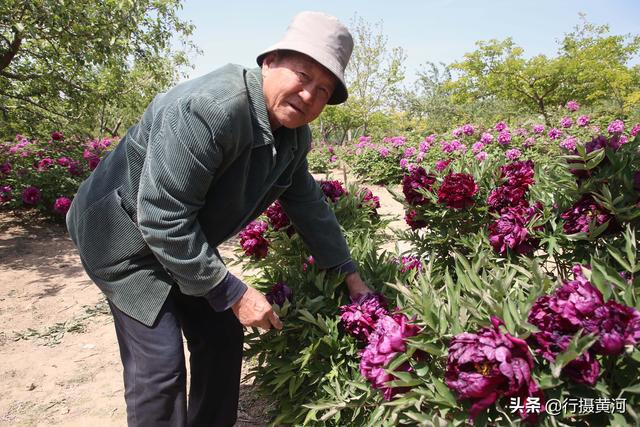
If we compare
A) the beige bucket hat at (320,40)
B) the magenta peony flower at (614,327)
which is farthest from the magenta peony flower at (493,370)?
the beige bucket hat at (320,40)

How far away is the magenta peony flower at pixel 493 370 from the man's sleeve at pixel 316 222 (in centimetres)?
92

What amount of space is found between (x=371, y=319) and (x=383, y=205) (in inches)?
253

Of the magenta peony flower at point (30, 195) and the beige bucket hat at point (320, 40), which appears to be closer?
the beige bucket hat at point (320, 40)

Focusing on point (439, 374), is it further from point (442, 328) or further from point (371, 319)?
point (371, 319)

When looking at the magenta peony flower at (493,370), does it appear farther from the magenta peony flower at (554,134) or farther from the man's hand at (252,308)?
the magenta peony flower at (554,134)

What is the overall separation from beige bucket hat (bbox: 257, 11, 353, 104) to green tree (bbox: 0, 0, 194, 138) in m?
4.23

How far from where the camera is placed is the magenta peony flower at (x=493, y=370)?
1.05 meters

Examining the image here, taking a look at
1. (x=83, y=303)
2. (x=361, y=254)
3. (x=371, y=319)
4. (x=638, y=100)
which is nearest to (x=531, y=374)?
(x=371, y=319)

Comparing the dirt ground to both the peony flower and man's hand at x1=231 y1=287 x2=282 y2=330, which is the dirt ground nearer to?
man's hand at x1=231 y1=287 x2=282 y2=330

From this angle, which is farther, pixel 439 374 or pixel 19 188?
pixel 19 188

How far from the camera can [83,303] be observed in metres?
4.19

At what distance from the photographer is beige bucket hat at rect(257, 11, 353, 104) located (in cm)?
139

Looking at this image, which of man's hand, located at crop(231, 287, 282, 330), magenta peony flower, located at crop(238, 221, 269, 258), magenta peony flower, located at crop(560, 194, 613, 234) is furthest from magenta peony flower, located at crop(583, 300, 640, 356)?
magenta peony flower, located at crop(238, 221, 269, 258)

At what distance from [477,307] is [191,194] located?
0.91 metres
